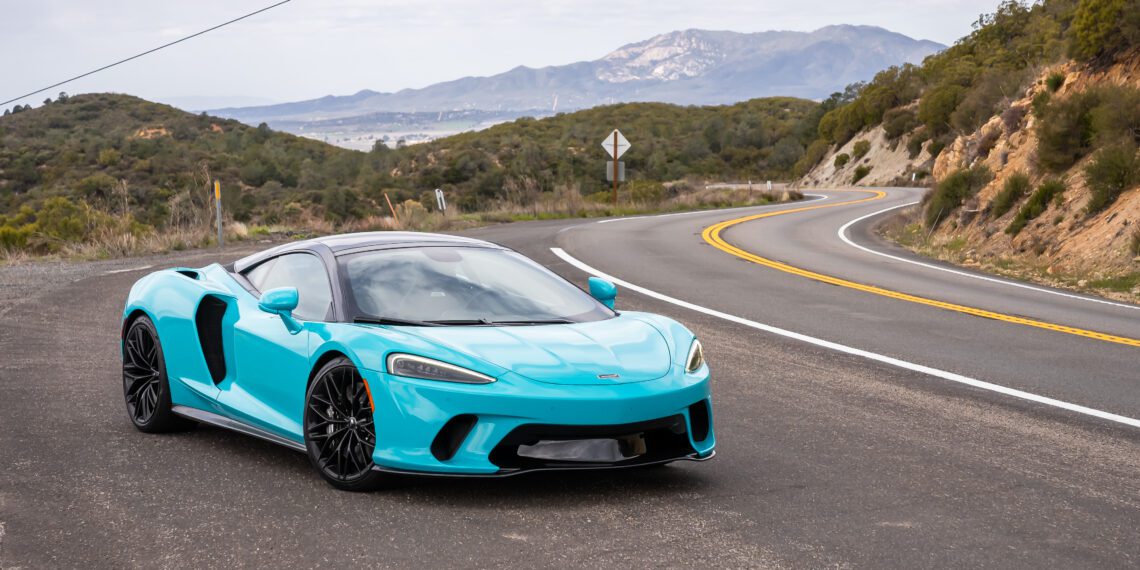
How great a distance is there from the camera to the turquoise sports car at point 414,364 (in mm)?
4910

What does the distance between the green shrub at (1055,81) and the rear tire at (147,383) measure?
76.9 feet

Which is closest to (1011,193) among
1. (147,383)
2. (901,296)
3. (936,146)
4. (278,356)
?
(901,296)

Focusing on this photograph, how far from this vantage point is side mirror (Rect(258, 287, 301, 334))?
5547 millimetres

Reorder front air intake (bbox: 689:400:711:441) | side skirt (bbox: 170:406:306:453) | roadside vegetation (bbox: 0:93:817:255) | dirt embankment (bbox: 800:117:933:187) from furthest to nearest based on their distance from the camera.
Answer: dirt embankment (bbox: 800:117:933:187) → roadside vegetation (bbox: 0:93:817:255) → side skirt (bbox: 170:406:306:453) → front air intake (bbox: 689:400:711:441)

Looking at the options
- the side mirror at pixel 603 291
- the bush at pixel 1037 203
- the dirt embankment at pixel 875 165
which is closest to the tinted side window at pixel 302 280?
the side mirror at pixel 603 291

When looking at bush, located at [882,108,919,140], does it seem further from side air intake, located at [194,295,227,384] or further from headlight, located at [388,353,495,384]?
headlight, located at [388,353,495,384]

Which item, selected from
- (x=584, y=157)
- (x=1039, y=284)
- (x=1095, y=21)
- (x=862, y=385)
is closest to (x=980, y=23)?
(x=584, y=157)

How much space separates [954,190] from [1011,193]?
3299mm

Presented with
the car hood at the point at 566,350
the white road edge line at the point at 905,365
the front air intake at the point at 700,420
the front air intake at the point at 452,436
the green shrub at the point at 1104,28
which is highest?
the green shrub at the point at 1104,28

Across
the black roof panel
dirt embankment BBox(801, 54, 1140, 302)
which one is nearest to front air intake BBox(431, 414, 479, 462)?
the black roof panel

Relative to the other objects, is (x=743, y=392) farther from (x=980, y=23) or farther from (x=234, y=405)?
(x=980, y=23)

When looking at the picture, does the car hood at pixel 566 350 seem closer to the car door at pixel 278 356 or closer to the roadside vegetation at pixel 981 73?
the car door at pixel 278 356

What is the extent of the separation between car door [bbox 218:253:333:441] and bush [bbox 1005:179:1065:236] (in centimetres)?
1753

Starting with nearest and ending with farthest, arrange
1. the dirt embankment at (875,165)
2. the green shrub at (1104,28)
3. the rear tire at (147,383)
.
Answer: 1. the rear tire at (147,383)
2. the green shrub at (1104,28)
3. the dirt embankment at (875,165)
